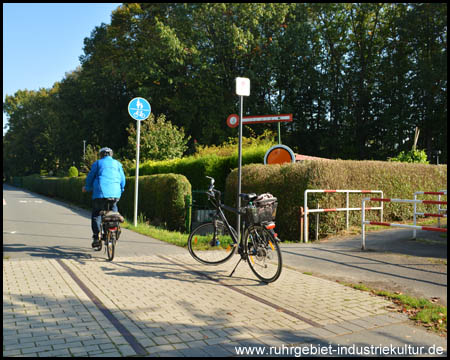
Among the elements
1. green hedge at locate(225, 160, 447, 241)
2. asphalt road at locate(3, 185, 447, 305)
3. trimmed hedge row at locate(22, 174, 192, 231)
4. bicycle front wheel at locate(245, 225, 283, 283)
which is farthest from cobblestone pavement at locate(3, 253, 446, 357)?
trimmed hedge row at locate(22, 174, 192, 231)

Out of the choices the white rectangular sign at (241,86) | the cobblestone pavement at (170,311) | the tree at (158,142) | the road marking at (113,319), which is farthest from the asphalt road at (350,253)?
the tree at (158,142)

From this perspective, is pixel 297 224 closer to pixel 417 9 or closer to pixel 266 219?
pixel 266 219

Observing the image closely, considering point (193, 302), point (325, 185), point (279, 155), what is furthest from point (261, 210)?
point (279, 155)

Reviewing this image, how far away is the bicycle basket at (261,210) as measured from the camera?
6.17 metres

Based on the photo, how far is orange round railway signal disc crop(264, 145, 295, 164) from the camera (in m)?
12.1

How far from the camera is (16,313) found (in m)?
4.46

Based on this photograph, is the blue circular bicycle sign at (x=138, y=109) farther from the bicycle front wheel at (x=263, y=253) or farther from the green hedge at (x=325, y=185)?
the bicycle front wheel at (x=263, y=253)

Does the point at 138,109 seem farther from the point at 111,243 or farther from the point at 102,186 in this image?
the point at 111,243

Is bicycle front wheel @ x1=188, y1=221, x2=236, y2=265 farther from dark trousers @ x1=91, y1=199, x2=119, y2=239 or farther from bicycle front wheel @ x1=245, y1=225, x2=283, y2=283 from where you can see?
dark trousers @ x1=91, y1=199, x2=119, y2=239

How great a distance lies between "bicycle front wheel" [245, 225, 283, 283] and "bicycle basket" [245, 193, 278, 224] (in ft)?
0.39

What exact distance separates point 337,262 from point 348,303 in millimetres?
2370

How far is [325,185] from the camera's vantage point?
34.2 feet

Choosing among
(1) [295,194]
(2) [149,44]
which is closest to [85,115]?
(2) [149,44]

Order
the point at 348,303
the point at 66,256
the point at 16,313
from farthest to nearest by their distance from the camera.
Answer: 1. the point at 66,256
2. the point at 348,303
3. the point at 16,313
